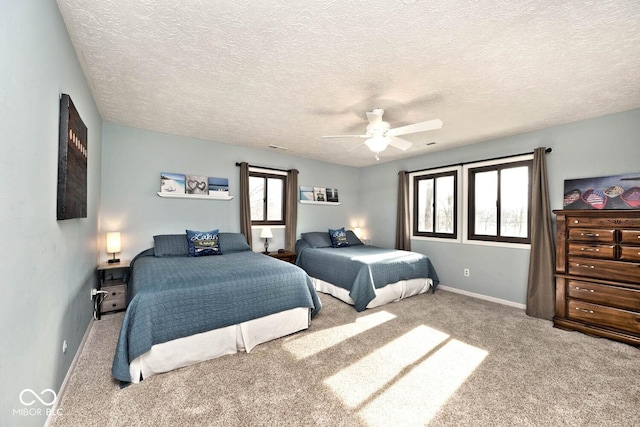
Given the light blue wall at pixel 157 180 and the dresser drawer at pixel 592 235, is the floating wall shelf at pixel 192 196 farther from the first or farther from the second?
the dresser drawer at pixel 592 235

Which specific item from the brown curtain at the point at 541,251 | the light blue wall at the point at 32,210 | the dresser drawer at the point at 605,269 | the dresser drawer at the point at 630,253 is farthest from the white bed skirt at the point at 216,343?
the dresser drawer at the point at 630,253

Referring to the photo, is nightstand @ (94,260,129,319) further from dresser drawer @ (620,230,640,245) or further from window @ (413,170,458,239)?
dresser drawer @ (620,230,640,245)

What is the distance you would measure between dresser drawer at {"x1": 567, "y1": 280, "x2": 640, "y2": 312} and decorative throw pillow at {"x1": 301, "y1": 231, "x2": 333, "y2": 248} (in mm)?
3393

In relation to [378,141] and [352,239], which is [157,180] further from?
[352,239]

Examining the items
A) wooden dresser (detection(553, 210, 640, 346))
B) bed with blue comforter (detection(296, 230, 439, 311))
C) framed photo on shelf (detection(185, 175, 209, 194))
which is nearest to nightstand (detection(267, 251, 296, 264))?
bed with blue comforter (detection(296, 230, 439, 311))

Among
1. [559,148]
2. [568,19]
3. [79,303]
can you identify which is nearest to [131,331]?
[79,303]

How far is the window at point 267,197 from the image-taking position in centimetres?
489

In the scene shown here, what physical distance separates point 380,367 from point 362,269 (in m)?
1.47

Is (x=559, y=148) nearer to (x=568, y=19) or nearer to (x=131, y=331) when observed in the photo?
(x=568, y=19)

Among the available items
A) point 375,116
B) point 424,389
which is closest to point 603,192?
point 375,116

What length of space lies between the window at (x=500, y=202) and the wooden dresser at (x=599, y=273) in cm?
71

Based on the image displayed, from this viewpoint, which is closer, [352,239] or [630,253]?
[630,253]

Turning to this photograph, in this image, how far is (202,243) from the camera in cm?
378

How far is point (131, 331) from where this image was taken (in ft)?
6.60
